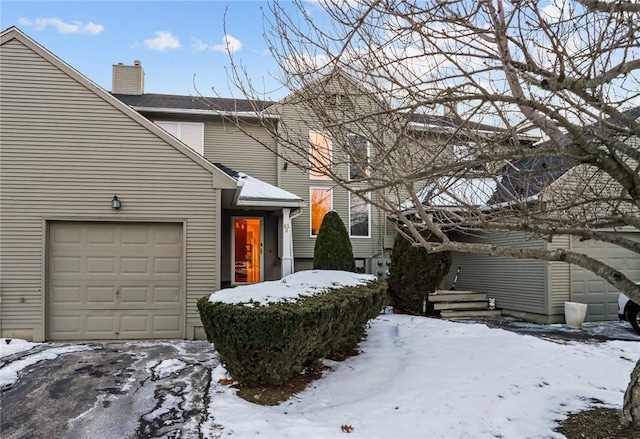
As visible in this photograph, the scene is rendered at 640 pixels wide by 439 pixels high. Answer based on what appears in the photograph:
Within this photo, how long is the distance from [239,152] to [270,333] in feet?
29.6

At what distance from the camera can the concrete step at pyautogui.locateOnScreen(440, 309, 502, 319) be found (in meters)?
10.4

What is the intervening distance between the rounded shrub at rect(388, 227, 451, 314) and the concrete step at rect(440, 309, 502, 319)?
1.76 feet

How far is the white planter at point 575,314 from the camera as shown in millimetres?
9094

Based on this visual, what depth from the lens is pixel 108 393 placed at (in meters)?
4.99

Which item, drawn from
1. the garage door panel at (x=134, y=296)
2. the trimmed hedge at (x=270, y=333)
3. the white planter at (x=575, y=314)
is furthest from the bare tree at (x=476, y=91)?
the white planter at (x=575, y=314)

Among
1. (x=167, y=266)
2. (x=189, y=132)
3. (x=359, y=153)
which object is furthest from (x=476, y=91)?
(x=189, y=132)

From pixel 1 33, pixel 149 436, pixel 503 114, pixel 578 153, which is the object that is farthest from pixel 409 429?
pixel 1 33

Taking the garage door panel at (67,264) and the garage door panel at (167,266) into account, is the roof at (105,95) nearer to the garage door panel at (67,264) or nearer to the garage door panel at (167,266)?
the garage door panel at (167,266)

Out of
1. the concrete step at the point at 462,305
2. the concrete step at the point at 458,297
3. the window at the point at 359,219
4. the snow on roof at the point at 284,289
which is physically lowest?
the concrete step at the point at 462,305

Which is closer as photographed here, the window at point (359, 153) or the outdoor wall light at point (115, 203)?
the window at point (359, 153)

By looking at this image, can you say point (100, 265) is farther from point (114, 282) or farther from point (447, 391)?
point (447, 391)

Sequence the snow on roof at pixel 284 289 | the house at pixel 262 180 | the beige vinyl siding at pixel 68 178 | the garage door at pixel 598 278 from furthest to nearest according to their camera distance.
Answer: the house at pixel 262 180
the garage door at pixel 598 278
the beige vinyl siding at pixel 68 178
the snow on roof at pixel 284 289

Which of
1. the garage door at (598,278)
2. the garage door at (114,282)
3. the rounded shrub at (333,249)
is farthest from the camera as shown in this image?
the rounded shrub at (333,249)

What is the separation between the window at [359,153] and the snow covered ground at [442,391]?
198 cm
